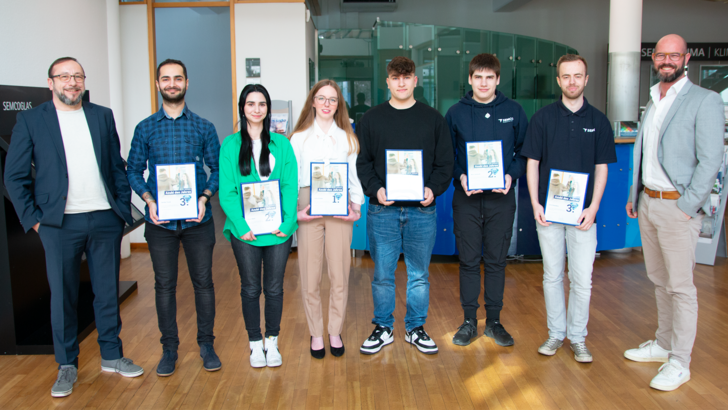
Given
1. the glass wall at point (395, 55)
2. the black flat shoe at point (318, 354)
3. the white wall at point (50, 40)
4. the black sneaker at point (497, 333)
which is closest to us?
the black flat shoe at point (318, 354)

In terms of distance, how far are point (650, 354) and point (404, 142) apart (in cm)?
176

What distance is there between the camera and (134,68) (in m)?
5.63

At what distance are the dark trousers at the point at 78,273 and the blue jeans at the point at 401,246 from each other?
4.47 feet

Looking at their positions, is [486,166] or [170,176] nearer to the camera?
[170,176]

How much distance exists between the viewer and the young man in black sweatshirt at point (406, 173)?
2809 millimetres

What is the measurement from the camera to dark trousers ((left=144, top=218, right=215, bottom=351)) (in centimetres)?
265

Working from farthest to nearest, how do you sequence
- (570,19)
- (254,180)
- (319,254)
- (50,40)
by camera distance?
(570,19)
(50,40)
(319,254)
(254,180)

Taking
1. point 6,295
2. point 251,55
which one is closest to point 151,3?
point 251,55

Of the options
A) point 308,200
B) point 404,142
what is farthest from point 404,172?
point 308,200

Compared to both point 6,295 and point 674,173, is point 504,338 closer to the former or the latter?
point 674,173

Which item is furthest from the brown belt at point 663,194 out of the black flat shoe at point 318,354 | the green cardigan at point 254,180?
the black flat shoe at point 318,354

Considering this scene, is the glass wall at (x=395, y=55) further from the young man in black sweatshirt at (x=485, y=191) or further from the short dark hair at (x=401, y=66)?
the short dark hair at (x=401, y=66)

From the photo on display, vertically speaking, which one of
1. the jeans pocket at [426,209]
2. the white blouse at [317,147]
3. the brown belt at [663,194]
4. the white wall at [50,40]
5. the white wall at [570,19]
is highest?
the white wall at [570,19]

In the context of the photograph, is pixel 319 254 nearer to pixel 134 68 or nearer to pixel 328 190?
pixel 328 190
